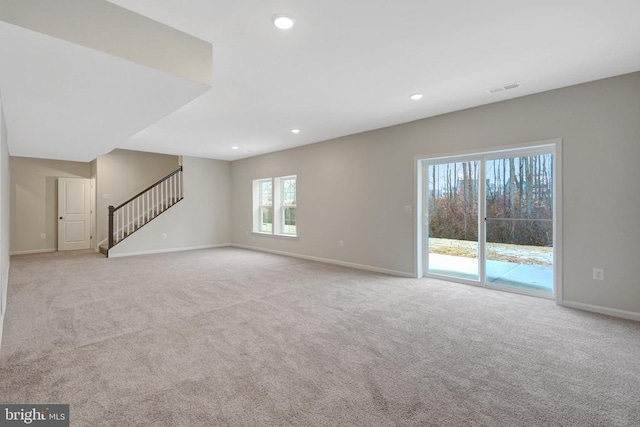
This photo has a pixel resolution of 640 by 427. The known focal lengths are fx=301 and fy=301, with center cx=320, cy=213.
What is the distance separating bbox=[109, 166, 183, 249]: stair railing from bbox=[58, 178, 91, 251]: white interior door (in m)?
1.52

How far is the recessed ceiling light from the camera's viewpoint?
2.18 metres

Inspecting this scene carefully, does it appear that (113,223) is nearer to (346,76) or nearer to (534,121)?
(346,76)

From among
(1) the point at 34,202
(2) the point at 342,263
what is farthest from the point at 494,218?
(1) the point at 34,202

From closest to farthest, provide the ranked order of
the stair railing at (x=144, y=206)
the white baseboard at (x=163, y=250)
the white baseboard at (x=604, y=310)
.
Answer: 1. the white baseboard at (x=604, y=310)
2. the white baseboard at (x=163, y=250)
3. the stair railing at (x=144, y=206)

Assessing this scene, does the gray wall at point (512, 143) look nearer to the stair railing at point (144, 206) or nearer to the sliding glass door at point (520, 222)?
the sliding glass door at point (520, 222)

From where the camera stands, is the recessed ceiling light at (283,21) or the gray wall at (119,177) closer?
the recessed ceiling light at (283,21)

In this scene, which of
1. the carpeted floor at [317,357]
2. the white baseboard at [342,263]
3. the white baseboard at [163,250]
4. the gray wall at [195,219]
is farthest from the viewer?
the gray wall at [195,219]

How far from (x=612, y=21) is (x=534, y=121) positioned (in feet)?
5.15

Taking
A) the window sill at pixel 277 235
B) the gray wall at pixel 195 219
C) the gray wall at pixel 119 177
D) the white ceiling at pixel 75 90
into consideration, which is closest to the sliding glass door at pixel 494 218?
the window sill at pixel 277 235

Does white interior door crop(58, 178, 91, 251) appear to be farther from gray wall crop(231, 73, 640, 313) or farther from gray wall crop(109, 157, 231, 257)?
gray wall crop(231, 73, 640, 313)

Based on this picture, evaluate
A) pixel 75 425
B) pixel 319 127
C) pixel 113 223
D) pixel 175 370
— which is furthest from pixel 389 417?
pixel 113 223

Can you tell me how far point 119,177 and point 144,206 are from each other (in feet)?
4.01

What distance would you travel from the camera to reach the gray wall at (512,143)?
126 inches

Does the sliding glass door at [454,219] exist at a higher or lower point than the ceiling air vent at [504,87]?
lower
